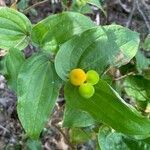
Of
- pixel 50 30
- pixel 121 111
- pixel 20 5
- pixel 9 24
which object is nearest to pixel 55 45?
pixel 50 30

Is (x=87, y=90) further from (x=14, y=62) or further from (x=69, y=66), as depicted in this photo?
(x=14, y=62)

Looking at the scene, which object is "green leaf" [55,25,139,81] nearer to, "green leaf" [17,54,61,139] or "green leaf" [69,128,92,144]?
"green leaf" [17,54,61,139]

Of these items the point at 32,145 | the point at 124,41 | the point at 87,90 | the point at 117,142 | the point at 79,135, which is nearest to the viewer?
the point at 87,90

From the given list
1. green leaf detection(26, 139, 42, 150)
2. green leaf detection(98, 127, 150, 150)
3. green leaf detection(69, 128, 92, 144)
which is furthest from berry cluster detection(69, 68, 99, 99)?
green leaf detection(26, 139, 42, 150)

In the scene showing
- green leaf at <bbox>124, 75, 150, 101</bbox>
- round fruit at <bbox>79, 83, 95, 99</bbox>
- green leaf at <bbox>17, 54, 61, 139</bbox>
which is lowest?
green leaf at <bbox>124, 75, 150, 101</bbox>

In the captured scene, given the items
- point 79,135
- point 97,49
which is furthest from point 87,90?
point 79,135

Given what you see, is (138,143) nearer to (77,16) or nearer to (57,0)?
(77,16)
